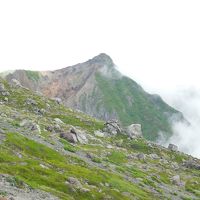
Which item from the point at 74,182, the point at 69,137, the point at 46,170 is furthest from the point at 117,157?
the point at 46,170

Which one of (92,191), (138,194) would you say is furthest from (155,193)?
(92,191)

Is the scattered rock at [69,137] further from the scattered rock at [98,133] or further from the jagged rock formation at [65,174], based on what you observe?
the scattered rock at [98,133]

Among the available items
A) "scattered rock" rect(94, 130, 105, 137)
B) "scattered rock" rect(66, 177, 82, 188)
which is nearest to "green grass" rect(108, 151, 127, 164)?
"scattered rock" rect(94, 130, 105, 137)

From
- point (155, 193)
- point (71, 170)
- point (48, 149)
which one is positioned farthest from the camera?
point (155, 193)

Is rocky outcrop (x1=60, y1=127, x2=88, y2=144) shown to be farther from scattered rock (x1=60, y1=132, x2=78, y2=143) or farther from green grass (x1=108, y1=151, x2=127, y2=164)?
green grass (x1=108, y1=151, x2=127, y2=164)

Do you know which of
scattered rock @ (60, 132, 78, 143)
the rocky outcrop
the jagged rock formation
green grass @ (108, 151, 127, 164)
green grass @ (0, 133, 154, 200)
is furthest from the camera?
green grass @ (108, 151, 127, 164)

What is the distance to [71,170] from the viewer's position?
81.3 meters

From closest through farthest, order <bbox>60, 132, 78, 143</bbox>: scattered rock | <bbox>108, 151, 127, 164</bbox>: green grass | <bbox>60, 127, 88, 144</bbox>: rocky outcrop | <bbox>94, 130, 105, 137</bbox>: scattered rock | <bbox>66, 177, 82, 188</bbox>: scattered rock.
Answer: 1. <bbox>66, 177, 82, 188</bbox>: scattered rock
2. <bbox>60, 132, 78, 143</bbox>: scattered rock
3. <bbox>60, 127, 88, 144</bbox>: rocky outcrop
4. <bbox>108, 151, 127, 164</bbox>: green grass
5. <bbox>94, 130, 105, 137</bbox>: scattered rock

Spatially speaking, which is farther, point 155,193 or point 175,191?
point 175,191

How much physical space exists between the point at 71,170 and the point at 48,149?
14.2 metres

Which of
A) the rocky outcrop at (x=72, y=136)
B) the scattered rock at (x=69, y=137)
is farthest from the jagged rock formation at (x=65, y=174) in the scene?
the scattered rock at (x=69, y=137)

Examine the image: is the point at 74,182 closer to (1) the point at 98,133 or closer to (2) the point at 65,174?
(2) the point at 65,174

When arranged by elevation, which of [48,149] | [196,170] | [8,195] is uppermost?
[196,170]

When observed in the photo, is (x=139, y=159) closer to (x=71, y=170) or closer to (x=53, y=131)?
(x=53, y=131)
